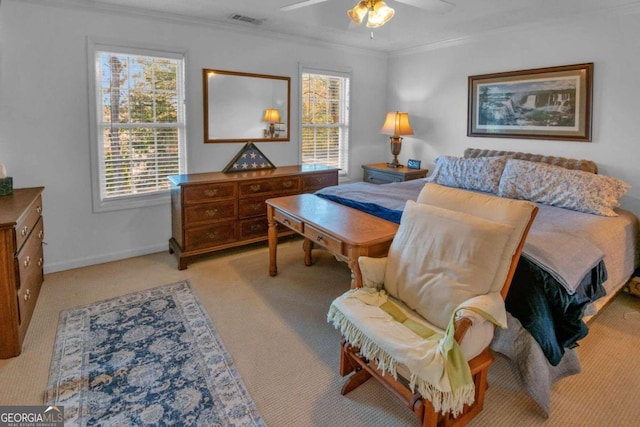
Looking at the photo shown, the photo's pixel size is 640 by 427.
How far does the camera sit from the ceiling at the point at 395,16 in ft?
10.7

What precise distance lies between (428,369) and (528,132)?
328cm

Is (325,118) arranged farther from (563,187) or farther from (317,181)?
(563,187)

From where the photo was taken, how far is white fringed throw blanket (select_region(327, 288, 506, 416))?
1.53 m

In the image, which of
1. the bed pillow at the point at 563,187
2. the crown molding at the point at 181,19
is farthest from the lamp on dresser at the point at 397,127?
the bed pillow at the point at 563,187

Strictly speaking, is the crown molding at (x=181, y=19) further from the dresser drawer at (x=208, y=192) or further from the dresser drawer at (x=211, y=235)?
the dresser drawer at (x=211, y=235)

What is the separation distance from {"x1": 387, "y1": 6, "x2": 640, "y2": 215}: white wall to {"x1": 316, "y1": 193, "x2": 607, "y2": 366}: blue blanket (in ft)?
6.48

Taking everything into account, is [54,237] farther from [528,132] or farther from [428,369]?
[528,132]

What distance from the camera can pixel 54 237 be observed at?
11.4ft

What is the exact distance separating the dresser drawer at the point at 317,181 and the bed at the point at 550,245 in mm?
727

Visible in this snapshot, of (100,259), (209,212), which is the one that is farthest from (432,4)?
(100,259)

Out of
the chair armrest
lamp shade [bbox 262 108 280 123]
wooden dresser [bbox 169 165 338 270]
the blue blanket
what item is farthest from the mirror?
the blue blanket

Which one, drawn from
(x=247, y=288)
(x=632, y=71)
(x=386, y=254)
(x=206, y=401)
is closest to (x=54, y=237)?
(x=247, y=288)

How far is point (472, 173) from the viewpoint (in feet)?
12.3

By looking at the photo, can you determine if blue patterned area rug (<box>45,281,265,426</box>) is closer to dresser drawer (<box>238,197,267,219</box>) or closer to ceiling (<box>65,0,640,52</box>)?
dresser drawer (<box>238,197,267,219</box>)
